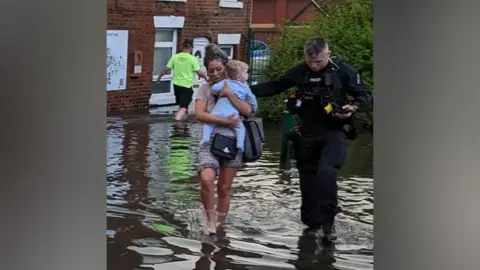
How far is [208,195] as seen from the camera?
7.13m

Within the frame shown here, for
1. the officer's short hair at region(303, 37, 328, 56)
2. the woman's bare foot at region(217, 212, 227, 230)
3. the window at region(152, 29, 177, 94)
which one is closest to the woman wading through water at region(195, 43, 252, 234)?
the woman's bare foot at region(217, 212, 227, 230)

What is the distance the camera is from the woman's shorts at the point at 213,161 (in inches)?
277

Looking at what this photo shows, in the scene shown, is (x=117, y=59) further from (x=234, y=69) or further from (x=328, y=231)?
(x=328, y=231)

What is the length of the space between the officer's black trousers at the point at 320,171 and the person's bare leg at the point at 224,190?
22.5 inches

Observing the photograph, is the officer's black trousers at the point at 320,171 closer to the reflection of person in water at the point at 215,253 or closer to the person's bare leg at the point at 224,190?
the person's bare leg at the point at 224,190

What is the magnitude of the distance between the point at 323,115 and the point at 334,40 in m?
9.34

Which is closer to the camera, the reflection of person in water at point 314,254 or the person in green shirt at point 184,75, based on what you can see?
the reflection of person in water at point 314,254

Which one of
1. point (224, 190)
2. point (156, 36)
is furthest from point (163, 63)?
point (224, 190)

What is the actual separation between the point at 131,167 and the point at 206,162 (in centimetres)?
405

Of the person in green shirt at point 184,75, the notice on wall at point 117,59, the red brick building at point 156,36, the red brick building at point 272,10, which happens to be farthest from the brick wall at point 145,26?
the red brick building at point 272,10
